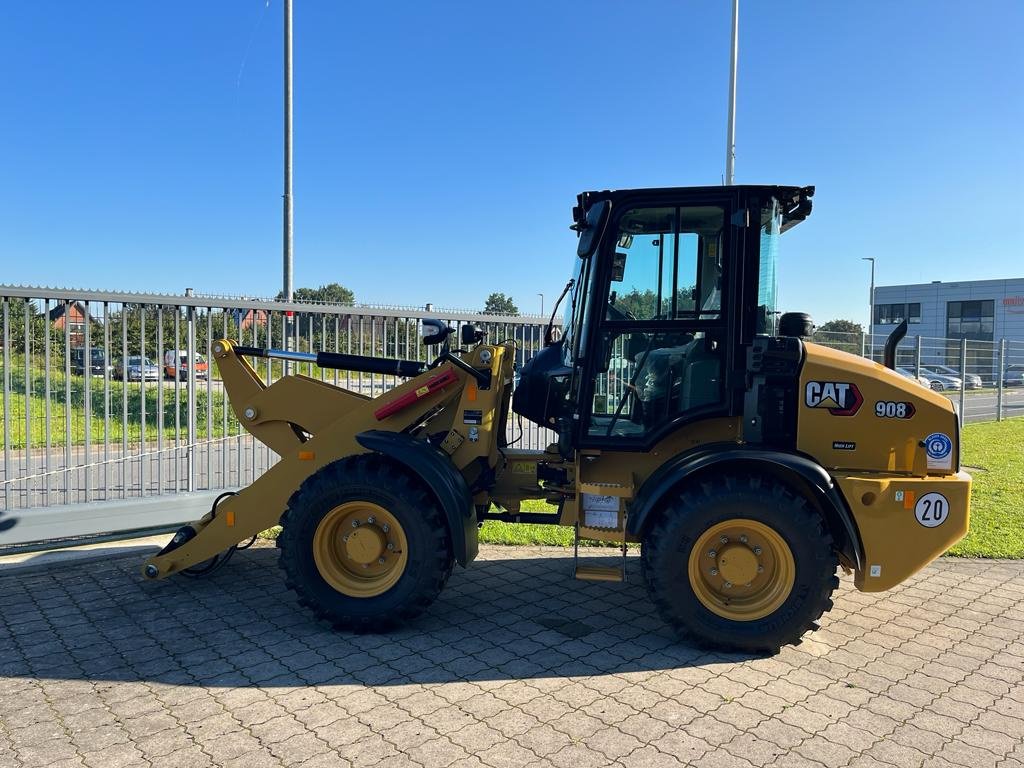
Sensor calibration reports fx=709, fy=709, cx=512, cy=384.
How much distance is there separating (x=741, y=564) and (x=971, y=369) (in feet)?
51.8

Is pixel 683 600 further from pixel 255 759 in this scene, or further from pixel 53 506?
pixel 53 506

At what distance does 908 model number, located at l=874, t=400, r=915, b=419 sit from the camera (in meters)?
4.06

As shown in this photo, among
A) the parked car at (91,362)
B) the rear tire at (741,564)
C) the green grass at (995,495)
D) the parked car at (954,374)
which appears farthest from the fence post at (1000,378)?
the parked car at (91,362)

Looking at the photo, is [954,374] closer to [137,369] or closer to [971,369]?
[971,369]

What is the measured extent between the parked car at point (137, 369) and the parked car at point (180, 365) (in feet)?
0.31

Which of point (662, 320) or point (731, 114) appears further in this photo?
point (731, 114)

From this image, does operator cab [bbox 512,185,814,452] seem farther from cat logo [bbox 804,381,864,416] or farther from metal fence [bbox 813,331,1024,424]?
metal fence [bbox 813,331,1024,424]

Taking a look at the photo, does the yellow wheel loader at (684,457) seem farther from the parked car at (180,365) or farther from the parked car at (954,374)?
the parked car at (954,374)

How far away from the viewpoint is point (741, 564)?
395 centimetres

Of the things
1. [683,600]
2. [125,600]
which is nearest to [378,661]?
[683,600]

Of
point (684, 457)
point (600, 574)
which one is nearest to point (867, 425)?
point (684, 457)

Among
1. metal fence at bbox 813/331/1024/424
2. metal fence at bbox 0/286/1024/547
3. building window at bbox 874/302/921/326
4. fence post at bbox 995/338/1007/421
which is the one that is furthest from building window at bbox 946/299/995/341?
metal fence at bbox 0/286/1024/547

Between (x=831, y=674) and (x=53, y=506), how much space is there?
18.3 feet

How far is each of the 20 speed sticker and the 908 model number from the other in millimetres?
472
